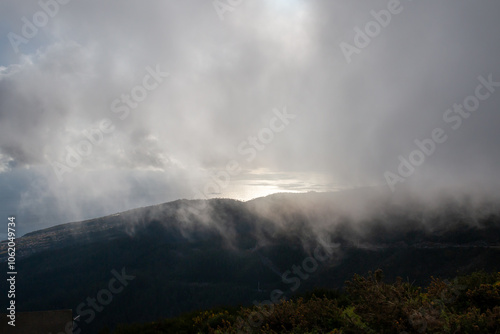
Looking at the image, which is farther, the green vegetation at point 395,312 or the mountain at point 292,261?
the mountain at point 292,261

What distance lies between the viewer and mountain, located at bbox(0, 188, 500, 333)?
11738cm

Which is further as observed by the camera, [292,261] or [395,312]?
[292,261]

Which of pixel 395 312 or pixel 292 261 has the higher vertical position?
pixel 395 312

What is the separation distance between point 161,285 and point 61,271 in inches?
2853

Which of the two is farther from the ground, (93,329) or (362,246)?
(362,246)

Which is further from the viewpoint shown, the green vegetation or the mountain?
the mountain

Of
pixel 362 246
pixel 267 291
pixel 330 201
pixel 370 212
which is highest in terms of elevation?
pixel 330 201

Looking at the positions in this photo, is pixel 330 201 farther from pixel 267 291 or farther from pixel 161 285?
pixel 161 285

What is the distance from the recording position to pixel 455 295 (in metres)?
11.7

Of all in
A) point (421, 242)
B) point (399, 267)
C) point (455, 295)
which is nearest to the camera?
point (455, 295)

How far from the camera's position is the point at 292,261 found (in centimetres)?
16150

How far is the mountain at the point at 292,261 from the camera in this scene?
117m

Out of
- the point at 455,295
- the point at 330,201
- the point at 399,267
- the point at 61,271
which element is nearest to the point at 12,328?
the point at 455,295

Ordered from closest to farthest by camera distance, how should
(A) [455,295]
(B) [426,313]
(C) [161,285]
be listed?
(B) [426,313] < (A) [455,295] < (C) [161,285]
